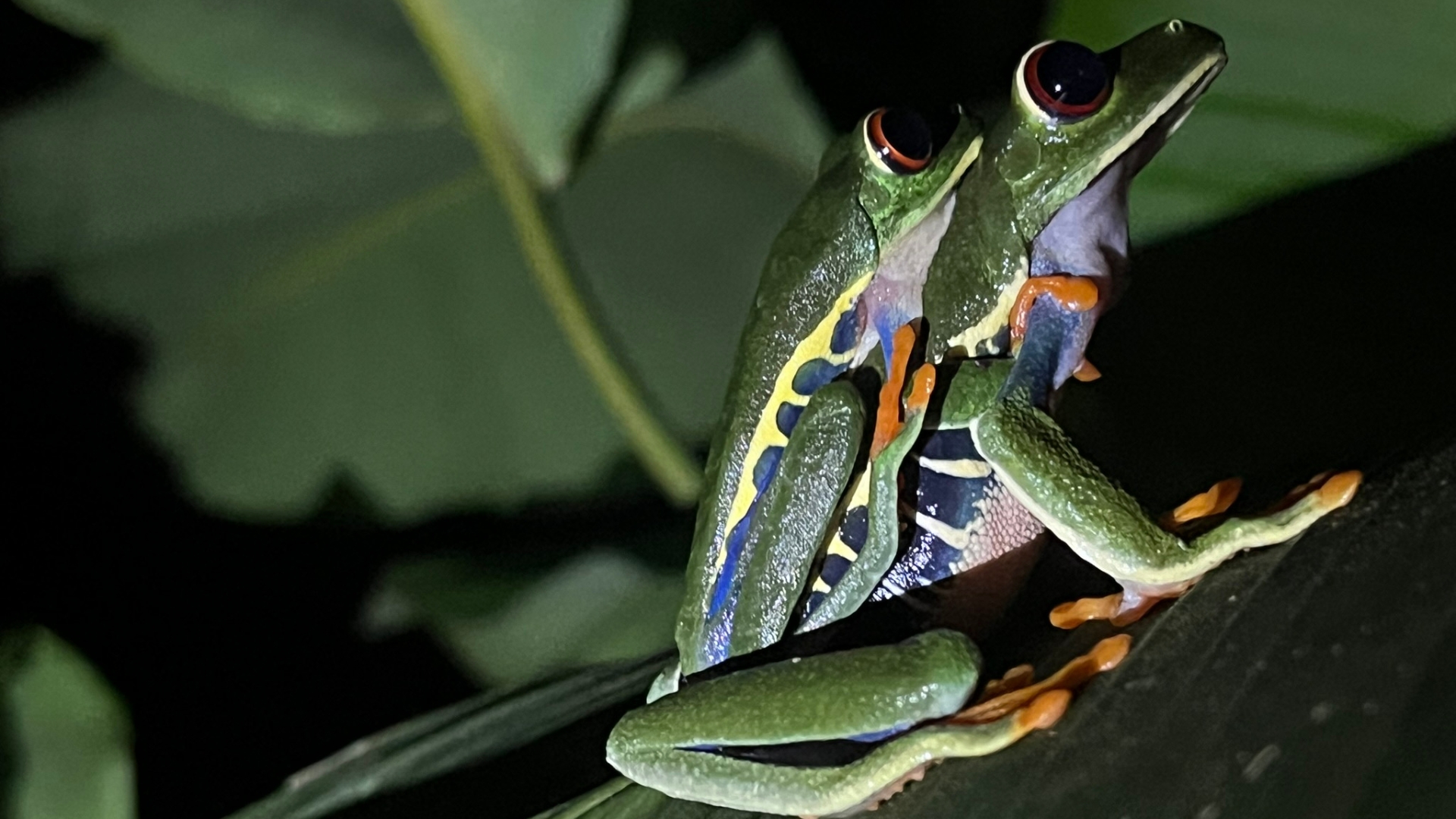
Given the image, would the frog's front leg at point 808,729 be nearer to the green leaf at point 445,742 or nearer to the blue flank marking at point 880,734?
the blue flank marking at point 880,734

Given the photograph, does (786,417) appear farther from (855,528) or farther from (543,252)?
(543,252)

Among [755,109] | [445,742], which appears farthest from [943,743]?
[755,109]

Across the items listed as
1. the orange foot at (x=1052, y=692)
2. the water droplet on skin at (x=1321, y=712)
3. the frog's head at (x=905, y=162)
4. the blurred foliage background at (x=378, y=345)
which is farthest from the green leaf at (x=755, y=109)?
the water droplet on skin at (x=1321, y=712)

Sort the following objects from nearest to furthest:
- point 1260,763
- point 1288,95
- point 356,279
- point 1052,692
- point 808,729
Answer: point 1260,763 < point 1052,692 < point 808,729 < point 1288,95 < point 356,279

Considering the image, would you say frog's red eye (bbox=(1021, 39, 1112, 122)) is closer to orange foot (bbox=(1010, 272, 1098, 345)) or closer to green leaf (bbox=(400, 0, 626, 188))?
orange foot (bbox=(1010, 272, 1098, 345))

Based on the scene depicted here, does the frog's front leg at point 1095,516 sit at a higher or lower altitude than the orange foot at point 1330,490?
lower

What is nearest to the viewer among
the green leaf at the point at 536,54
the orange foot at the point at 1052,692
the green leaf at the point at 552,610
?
the orange foot at the point at 1052,692

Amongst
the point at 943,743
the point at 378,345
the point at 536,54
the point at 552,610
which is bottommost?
the point at 552,610
